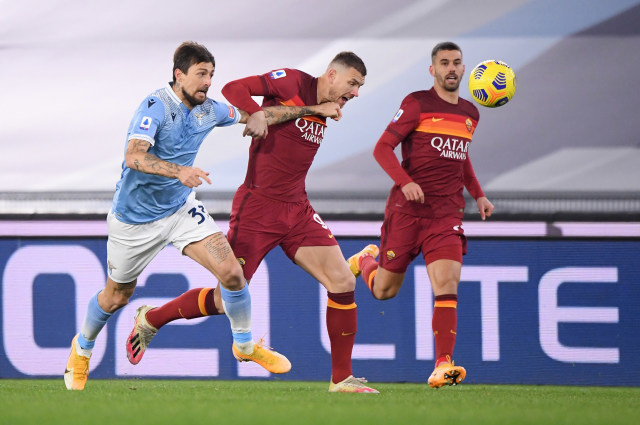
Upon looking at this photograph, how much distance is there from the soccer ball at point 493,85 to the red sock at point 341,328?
A: 1523mm

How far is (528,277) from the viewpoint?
24.7 ft

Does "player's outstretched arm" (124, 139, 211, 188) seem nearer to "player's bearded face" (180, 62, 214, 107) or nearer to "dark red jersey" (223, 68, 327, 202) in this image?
"player's bearded face" (180, 62, 214, 107)

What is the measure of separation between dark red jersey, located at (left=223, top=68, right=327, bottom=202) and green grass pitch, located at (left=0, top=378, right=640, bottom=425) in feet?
4.02

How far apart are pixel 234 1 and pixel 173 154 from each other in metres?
3.86

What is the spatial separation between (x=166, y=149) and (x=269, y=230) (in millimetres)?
828

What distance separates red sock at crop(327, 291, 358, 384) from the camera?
230 inches

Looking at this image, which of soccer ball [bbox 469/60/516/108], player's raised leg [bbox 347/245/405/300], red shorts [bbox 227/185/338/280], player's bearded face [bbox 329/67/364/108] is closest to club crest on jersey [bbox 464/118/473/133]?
soccer ball [bbox 469/60/516/108]

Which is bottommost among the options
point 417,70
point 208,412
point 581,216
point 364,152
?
point 208,412

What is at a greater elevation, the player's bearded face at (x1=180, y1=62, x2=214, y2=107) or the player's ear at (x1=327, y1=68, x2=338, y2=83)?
the player's ear at (x1=327, y1=68, x2=338, y2=83)

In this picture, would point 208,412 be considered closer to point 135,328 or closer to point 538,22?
point 135,328

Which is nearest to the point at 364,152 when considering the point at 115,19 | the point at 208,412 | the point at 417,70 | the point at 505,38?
the point at 417,70

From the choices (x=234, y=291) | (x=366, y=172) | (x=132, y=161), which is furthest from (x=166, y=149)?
(x=366, y=172)

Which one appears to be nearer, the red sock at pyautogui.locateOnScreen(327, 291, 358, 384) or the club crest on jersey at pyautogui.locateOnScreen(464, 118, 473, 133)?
the red sock at pyautogui.locateOnScreen(327, 291, 358, 384)

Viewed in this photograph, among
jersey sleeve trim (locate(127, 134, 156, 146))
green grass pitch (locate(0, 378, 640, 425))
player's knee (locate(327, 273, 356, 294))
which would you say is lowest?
green grass pitch (locate(0, 378, 640, 425))
